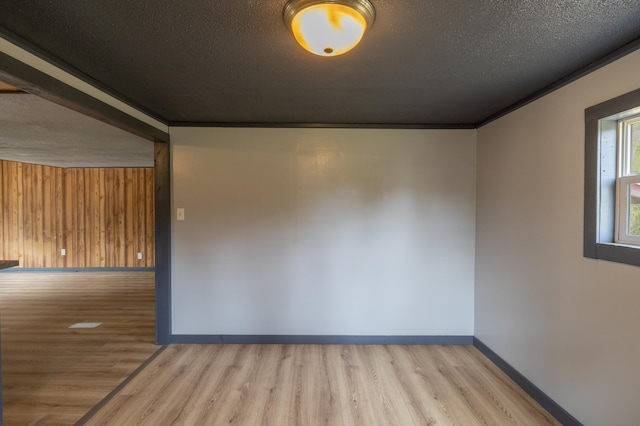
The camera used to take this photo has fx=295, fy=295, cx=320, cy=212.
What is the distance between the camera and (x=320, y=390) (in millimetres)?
2193

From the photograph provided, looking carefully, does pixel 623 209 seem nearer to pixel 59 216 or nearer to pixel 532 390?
pixel 532 390

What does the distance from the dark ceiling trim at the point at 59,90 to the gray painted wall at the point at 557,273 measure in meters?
3.03

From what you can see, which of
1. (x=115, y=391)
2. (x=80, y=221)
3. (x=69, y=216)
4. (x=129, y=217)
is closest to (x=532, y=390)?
(x=115, y=391)

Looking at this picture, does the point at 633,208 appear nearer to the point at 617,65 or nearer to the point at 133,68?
the point at 617,65

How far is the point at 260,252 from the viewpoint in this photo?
9.61ft

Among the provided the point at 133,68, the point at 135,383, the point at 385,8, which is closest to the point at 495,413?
the point at 385,8

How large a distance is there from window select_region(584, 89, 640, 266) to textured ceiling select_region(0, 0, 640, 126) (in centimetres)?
38

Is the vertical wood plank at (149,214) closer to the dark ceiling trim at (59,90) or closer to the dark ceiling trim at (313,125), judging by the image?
the dark ceiling trim at (313,125)

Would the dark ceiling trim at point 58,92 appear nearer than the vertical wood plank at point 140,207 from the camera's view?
Yes

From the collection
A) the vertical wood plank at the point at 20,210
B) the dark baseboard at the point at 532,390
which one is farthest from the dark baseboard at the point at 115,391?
the vertical wood plank at the point at 20,210

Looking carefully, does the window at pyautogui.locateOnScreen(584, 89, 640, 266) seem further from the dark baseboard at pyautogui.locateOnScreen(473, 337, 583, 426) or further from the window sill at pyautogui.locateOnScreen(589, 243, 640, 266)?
the dark baseboard at pyautogui.locateOnScreen(473, 337, 583, 426)

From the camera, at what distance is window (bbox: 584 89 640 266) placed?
159 centimetres

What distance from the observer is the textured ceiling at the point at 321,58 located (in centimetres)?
125

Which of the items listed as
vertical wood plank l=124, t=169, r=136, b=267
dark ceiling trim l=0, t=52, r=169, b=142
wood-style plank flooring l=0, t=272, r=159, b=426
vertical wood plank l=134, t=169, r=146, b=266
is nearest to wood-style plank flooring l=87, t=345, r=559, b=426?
wood-style plank flooring l=0, t=272, r=159, b=426
